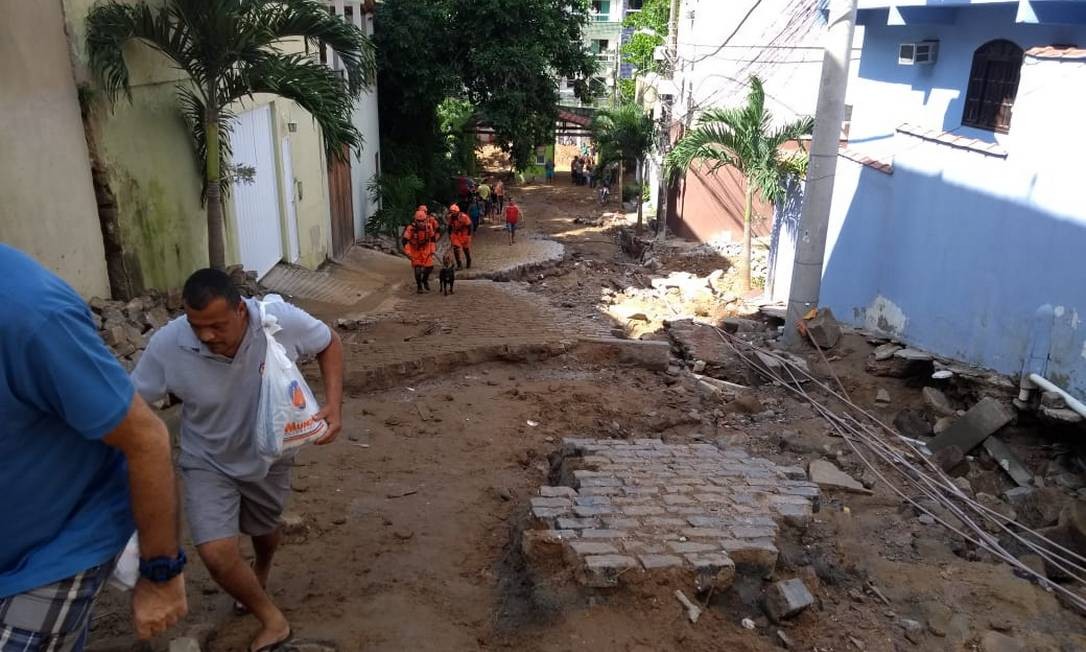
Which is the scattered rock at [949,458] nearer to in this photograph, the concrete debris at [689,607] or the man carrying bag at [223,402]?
the concrete debris at [689,607]

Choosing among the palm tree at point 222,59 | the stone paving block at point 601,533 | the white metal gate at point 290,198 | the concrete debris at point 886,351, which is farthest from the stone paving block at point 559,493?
the white metal gate at point 290,198

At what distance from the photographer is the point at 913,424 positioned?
25.7ft

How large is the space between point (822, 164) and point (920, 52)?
1881 millimetres

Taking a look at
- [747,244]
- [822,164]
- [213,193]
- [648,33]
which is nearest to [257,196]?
[213,193]

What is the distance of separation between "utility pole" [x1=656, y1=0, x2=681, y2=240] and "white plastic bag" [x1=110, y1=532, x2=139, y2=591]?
68.8ft

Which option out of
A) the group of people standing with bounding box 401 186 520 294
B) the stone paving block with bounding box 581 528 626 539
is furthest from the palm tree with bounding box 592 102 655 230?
the stone paving block with bounding box 581 528 626 539

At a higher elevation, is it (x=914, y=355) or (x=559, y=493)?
(x=559, y=493)

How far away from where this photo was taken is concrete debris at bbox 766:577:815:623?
3570mm

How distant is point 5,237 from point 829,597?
5.61 metres

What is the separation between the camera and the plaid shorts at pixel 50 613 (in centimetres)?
185

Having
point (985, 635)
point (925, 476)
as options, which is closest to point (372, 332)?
point (925, 476)

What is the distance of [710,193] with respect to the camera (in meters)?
20.5

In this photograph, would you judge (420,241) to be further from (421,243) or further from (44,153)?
(44,153)

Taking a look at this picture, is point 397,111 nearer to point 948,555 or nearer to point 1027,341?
point 1027,341
